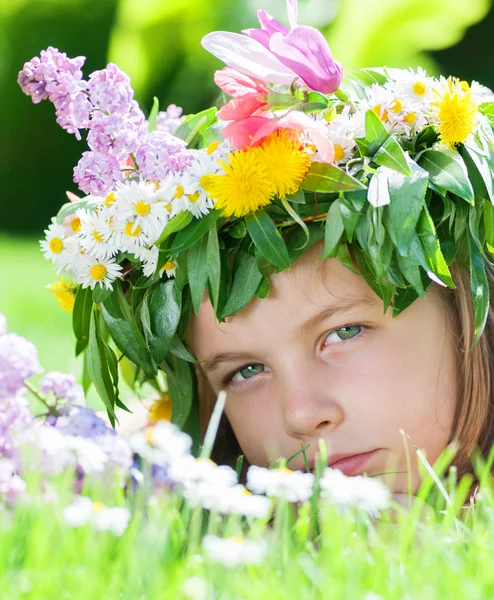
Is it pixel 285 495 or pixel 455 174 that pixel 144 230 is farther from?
pixel 285 495

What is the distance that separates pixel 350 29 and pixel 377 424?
4963 mm

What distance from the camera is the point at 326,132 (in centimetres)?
153

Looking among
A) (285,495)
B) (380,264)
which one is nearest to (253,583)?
(285,495)

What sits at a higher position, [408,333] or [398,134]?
[398,134]

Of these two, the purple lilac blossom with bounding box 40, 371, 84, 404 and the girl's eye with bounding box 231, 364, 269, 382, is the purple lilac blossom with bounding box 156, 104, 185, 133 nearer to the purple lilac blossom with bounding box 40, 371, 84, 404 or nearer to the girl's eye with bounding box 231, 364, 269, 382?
the girl's eye with bounding box 231, 364, 269, 382

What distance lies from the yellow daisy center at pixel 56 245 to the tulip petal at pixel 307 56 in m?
0.52

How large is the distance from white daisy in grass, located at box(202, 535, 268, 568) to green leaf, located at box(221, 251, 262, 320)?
0.76 m

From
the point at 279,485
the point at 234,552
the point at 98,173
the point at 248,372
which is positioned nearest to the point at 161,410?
the point at 248,372

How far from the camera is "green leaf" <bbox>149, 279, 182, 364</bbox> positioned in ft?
5.40

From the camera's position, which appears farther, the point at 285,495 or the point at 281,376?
the point at 281,376

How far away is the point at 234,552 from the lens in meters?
0.82

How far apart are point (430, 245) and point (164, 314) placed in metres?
0.50

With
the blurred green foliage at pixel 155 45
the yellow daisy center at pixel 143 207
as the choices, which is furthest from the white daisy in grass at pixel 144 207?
the blurred green foliage at pixel 155 45

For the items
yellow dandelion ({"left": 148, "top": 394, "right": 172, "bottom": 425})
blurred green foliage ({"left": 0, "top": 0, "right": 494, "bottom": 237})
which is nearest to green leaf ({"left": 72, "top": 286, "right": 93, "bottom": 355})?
yellow dandelion ({"left": 148, "top": 394, "right": 172, "bottom": 425})
